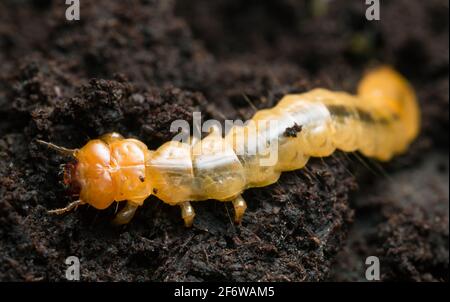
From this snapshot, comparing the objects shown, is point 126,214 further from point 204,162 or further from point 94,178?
point 204,162

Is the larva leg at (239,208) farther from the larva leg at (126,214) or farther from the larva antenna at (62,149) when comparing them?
the larva antenna at (62,149)

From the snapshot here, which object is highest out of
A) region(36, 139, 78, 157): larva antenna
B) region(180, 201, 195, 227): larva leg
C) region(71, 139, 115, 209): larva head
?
region(36, 139, 78, 157): larva antenna

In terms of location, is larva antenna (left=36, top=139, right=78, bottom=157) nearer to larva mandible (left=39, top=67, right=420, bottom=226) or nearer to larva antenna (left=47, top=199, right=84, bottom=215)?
larva mandible (left=39, top=67, right=420, bottom=226)

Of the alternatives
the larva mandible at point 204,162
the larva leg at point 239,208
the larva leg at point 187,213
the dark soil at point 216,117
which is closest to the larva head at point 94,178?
the larva mandible at point 204,162

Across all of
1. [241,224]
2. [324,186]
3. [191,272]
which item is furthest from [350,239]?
[191,272]

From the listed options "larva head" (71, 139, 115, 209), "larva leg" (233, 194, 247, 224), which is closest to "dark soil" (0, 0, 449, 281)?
"larva leg" (233, 194, 247, 224)
